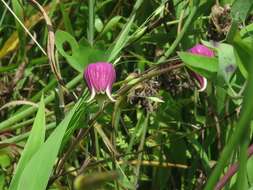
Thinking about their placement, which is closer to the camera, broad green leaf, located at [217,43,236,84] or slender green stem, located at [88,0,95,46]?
broad green leaf, located at [217,43,236,84]

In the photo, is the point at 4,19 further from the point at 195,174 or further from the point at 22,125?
the point at 195,174

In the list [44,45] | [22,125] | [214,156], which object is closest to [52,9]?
[44,45]

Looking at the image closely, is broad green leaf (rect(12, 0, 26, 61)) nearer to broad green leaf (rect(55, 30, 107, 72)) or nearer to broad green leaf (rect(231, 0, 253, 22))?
broad green leaf (rect(55, 30, 107, 72))

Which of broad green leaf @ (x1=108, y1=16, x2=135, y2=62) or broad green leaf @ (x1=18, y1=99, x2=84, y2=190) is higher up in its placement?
broad green leaf @ (x1=108, y1=16, x2=135, y2=62)

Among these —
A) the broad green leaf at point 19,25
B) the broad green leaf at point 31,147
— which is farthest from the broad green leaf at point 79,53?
the broad green leaf at point 19,25

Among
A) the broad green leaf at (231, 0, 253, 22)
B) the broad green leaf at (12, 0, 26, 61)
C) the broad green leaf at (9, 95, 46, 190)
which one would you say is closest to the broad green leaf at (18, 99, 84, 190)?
the broad green leaf at (9, 95, 46, 190)

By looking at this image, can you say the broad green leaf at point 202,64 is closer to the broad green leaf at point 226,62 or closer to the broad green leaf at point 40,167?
the broad green leaf at point 226,62

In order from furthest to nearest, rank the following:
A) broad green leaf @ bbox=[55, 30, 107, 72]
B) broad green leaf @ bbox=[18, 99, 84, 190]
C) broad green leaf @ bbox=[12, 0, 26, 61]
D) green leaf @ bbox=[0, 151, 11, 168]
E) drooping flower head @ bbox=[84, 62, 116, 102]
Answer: broad green leaf @ bbox=[12, 0, 26, 61] → green leaf @ bbox=[0, 151, 11, 168] → broad green leaf @ bbox=[55, 30, 107, 72] → drooping flower head @ bbox=[84, 62, 116, 102] → broad green leaf @ bbox=[18, 99, 84, 190]
